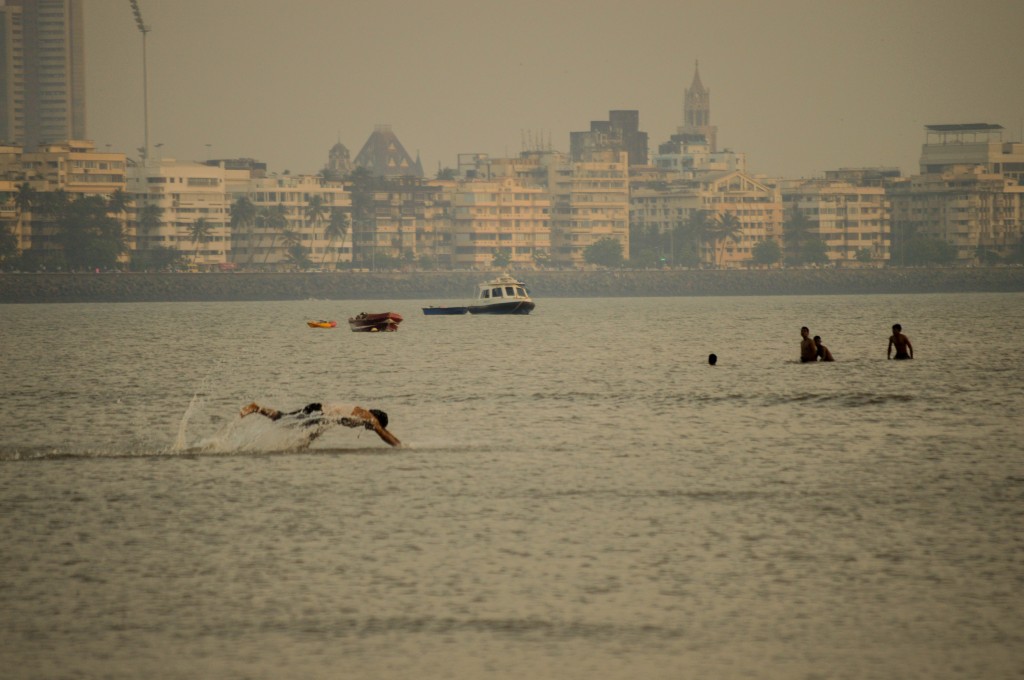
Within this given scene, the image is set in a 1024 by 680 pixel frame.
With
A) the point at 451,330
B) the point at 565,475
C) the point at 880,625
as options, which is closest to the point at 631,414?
the point at 565,475

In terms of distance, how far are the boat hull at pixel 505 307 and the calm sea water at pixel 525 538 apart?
95.4 m

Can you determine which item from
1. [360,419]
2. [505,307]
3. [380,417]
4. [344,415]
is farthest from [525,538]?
[505,307]

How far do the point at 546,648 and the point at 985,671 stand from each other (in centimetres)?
495

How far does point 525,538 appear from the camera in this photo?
26.6 meters

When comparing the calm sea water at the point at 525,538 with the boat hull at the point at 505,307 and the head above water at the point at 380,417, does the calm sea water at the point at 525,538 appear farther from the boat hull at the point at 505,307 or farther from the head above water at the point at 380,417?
the boat hull at the point at 505,307

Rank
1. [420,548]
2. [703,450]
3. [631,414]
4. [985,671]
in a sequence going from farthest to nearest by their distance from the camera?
[631,414] < [703,450] < [420,548] < [985,671]

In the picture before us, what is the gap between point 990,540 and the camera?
26.0 m

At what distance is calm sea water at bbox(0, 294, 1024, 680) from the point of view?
1967 centimetres

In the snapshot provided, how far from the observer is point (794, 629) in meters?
20.4

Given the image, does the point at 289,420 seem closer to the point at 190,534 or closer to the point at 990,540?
the point at 190,534

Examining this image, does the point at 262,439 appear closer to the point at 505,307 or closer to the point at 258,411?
the point at 258,411

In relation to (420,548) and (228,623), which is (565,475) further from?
(228,623)

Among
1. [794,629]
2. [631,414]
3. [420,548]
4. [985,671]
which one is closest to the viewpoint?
[985,671]

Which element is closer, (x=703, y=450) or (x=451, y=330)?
(x=703, y=450)
